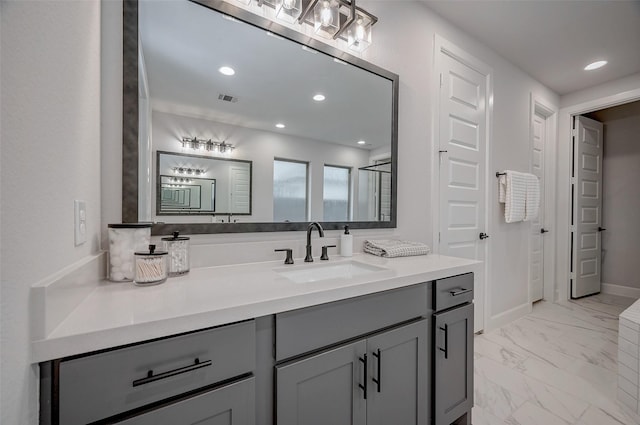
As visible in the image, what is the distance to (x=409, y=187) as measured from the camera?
6.56 feet

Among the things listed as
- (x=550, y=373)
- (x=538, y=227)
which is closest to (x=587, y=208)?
(x=538, y=227)

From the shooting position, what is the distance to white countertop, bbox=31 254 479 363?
1.94 feet

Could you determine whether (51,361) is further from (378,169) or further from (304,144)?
(378,169)

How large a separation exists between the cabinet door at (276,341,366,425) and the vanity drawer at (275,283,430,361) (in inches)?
1.8

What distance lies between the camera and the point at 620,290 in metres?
3.89

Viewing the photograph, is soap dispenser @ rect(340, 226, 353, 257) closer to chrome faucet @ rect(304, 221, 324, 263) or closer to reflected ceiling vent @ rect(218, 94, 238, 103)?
chrome faucet @ rect(304, 221, 324, 263)

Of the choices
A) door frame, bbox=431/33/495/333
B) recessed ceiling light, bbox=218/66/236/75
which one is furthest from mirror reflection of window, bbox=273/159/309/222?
door frame, bbox=431/33/495/333

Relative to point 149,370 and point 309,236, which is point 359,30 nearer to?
point 309,236

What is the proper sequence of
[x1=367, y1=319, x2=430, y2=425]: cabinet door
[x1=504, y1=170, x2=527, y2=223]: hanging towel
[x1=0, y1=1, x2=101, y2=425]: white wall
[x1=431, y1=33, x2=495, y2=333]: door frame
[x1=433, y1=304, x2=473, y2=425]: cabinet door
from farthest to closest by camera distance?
[x1=504, y1=170, x2=527, y2=223]: hanging towel → [x1=431, y1=33, x2=495, y2=333]: door frame → [x1=433, y1=304, x2=473, y2=425]: cabinet door → [x1=367, y1=319, x2=430, y2=425]: cabinet door → [x1=0, y1=1, x2=101, y2=425]: white wall

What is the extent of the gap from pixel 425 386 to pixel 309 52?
1770 mm

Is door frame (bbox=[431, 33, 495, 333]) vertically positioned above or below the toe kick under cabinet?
above

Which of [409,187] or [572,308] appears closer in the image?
[409,187]

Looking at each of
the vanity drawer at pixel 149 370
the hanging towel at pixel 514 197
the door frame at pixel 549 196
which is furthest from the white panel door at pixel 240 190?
the door frame at pixel 549 196

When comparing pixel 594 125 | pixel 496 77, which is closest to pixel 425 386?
pixel 496 77
